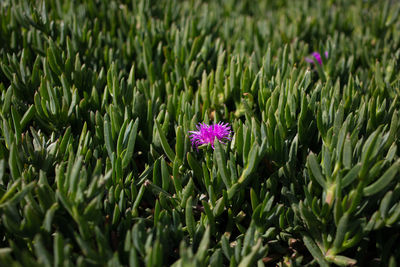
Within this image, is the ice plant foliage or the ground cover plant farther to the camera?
the ice plant foliage

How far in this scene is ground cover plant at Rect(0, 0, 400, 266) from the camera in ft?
2.76

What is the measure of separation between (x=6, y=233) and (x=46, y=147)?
0.27 meters

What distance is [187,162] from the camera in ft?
3.59

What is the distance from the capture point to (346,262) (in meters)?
0.88

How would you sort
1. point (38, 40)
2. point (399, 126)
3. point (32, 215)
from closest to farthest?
point (32, 215) → point (399, 126) → point (38, 40)

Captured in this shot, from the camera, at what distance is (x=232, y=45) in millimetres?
1879

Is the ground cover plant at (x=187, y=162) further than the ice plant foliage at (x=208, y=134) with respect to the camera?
No

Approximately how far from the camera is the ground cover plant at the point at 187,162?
84 centimetres

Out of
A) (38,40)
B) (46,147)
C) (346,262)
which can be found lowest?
(346,262)

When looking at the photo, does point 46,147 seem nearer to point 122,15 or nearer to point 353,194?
point 353,194

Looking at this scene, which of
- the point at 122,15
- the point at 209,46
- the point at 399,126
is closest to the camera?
the point at 399,126

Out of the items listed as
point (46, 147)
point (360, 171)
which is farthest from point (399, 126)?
point (46, 147)

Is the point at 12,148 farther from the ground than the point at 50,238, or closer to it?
farther from the ground

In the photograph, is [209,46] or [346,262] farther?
[209,46]
